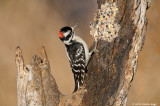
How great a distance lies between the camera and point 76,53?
147 inches

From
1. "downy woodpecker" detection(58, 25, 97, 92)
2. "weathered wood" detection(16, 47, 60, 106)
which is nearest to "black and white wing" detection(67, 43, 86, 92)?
"downy woodpecker" detection(58, 25, 97, 92)

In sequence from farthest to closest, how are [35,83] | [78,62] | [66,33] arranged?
[78,62]
[66,33]
[35,83]

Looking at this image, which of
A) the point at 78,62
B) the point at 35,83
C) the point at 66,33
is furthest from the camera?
the point at 78,62

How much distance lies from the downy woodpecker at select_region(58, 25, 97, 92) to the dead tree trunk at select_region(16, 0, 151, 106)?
0.10 metres

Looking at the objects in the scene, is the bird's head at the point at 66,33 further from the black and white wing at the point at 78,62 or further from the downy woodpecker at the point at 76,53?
the black and white wing at the point at 78,62

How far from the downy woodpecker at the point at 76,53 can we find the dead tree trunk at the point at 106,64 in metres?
0.10

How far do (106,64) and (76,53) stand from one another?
54cm

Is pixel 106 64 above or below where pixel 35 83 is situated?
above

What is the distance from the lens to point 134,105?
4535 millimetres

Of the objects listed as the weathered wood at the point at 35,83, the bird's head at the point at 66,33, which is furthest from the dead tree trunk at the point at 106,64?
the bird's head at the point at 66,33

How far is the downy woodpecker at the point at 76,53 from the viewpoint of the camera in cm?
358

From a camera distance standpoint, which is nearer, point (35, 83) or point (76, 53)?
point (35, 83)

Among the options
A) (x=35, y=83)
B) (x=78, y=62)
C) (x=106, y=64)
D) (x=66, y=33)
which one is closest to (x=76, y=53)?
(x=78, y=62)

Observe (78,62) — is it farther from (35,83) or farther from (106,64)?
(35,83)
